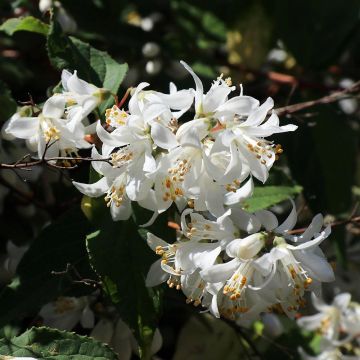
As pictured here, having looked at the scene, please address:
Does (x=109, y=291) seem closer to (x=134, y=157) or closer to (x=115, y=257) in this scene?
(x=115, y=257)

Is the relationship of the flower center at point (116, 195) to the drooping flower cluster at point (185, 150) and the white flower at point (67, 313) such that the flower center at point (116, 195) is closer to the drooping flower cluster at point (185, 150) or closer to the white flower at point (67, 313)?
the drooping flower cluster at point (185, 150)

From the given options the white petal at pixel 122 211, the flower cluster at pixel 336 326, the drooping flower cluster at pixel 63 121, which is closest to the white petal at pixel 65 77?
the drooping flower cluster at pixel 63 121

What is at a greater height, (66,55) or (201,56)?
(66,55)

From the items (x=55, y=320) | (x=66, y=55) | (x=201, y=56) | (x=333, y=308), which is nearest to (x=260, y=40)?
(x=201, y=56)

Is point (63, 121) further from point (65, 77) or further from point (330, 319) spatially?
point (330, 319)

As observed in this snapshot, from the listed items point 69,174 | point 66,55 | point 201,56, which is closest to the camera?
point 66,55

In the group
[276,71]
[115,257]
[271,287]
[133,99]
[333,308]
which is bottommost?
[333,308]
